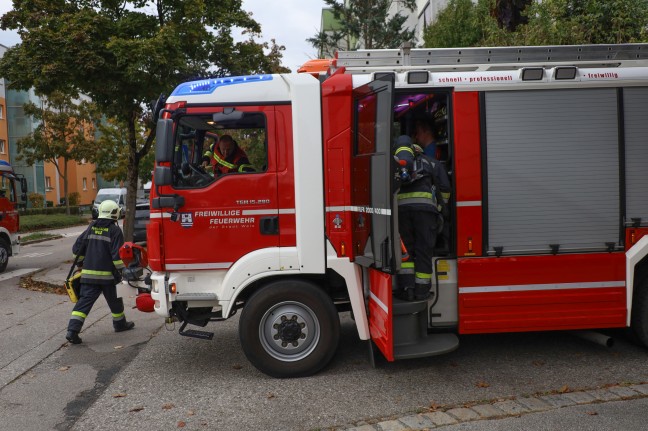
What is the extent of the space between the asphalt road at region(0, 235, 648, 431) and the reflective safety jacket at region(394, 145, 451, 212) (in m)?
1.58

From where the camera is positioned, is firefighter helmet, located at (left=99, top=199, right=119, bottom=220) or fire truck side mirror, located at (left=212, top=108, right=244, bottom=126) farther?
firefighter helmet, located at (left=99, top=199, right=119, bottom=220)

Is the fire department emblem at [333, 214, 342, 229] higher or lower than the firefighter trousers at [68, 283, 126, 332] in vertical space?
higher

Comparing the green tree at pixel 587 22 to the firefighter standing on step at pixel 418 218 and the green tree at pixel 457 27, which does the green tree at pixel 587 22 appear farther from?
the firefighter standing on step at pixel 418 218

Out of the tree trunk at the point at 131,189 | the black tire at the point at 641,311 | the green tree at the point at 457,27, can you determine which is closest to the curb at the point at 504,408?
the black tire at the point at 641,311

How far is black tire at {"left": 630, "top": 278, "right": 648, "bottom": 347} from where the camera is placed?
220 inches

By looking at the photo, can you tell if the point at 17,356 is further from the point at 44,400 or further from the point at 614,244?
the point at 614,244

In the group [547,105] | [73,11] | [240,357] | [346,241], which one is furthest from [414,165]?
[73,11]

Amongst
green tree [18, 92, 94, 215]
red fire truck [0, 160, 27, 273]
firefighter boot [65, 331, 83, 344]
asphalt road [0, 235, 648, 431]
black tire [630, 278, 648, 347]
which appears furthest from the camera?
green tree [18, 92, 94, 215]

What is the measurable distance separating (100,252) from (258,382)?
2.84 m

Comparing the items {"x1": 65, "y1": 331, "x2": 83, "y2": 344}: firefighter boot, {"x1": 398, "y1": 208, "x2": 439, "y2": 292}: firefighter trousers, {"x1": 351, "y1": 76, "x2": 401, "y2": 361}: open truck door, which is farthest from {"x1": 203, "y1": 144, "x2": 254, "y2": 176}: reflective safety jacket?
{"x1": 65, "y1": 331, "x2": 83, "y2": 344}: firefighter boot

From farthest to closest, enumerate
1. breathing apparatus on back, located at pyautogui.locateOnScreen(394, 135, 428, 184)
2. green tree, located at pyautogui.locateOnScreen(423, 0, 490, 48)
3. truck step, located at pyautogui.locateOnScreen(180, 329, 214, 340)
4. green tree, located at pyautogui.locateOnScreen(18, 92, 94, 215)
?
green tree, located at pyautogui.locateOnScreen(18, 92, 94, 215), green tree, located at pyautogui.locateOnScreen(423, 0, 490, 48), truck step, located at pyautogui.locateOnScreen(180, 329, 214, 340), breathing apparatus on back, located at pyautogui.locateOnScreen(394, 135, 428, 184)

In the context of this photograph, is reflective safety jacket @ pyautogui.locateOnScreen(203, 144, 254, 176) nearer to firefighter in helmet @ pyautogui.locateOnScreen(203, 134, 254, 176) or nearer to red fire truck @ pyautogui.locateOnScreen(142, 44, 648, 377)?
firefighter in helmet @ pyautogui.locateOnScreen(203, 134, 254, 176)

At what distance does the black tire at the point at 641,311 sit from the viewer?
559cm

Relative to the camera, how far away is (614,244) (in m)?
5.40
